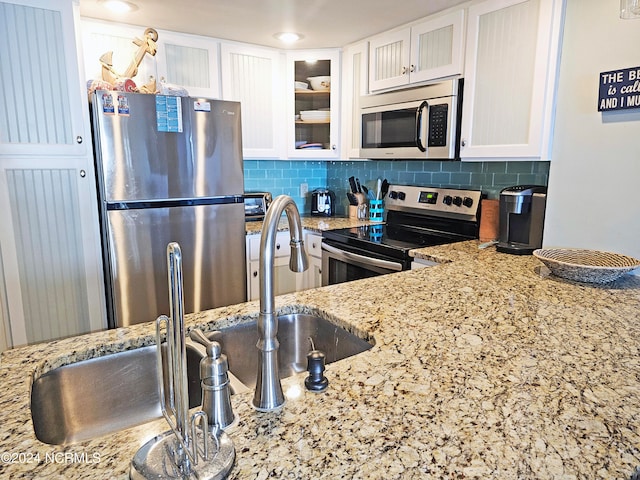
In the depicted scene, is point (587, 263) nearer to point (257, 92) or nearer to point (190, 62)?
point (257, 92)

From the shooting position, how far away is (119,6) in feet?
7.29

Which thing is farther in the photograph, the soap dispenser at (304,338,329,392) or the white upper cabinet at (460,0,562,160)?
the white upper cabinet at (460,0,562,160)

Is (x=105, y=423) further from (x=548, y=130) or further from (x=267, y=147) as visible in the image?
(x=267, y=147)

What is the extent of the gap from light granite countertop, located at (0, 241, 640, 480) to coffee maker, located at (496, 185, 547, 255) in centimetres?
76

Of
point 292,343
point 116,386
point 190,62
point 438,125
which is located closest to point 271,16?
point 190,62

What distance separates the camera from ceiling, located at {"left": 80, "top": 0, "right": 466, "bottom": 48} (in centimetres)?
221

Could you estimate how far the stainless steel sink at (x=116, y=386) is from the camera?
0.91 m

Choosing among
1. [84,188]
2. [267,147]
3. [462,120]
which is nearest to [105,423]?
[84,188]

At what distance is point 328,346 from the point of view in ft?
4.11

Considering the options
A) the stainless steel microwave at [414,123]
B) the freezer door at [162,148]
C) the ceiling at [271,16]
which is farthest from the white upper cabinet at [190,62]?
the stainless steel microwave at [414,123]

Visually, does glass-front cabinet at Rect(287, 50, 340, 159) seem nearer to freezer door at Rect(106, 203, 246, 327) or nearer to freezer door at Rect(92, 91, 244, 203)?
freezer door at Rect(92, 91, 244, 203)

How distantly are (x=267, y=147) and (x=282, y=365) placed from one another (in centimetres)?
216

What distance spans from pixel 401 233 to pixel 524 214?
2.78 ft

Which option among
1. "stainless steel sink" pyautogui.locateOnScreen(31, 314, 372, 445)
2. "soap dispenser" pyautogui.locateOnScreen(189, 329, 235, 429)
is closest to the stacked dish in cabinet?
"stainless steel sink" pyautogui.locateOnScreen(31, 314, 372, 445)
